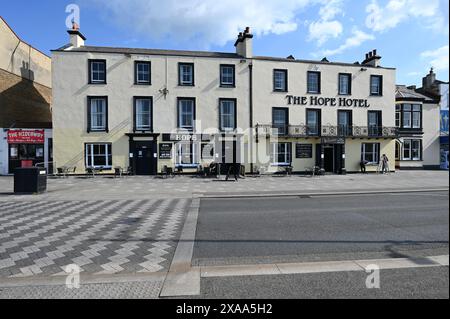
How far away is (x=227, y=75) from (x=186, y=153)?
24.0 ft

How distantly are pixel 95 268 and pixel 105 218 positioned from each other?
4.02 meters

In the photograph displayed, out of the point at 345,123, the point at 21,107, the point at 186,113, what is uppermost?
the point at 21,107

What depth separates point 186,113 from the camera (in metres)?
23.4

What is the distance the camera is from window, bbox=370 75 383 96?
26.8 m

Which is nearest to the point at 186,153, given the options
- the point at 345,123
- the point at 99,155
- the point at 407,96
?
the point at 99,155

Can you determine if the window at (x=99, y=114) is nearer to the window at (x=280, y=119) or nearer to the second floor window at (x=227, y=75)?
the second floor window at (x=227, y=75)

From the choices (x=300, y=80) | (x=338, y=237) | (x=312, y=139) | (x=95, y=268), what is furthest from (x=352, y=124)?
(x=95, y=268)

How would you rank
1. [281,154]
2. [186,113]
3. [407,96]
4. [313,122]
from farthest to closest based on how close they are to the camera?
1. [407,96]
2. [313,122]
3. [281,154]
4. [186,113]

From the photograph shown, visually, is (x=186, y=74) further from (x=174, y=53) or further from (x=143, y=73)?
(x=143, y=73)

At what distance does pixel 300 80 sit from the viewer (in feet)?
82.1

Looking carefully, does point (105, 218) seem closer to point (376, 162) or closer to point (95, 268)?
point (95, 268)

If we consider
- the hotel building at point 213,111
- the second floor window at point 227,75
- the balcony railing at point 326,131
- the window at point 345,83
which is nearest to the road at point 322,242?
the hotel building at point 213,111

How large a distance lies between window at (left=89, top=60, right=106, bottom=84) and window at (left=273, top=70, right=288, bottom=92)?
13824 mm

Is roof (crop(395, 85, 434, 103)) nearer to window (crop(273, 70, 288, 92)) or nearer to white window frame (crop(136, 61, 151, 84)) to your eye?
window (crop(273, 70, 288, 92))
